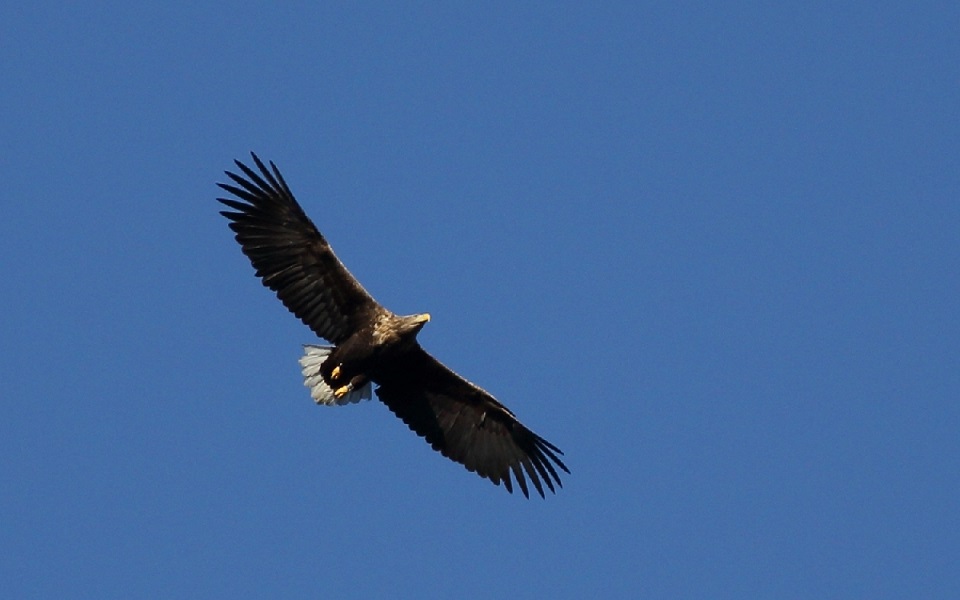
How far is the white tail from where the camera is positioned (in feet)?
59.6

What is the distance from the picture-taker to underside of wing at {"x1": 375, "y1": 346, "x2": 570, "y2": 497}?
1819 cm

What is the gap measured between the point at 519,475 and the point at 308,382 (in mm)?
2350

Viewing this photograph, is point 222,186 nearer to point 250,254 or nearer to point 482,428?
point 250,254

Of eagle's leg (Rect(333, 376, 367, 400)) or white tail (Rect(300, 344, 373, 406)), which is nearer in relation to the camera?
eagle's leg (Rect(333, 376, 367, 400))

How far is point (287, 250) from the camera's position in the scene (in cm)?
1753

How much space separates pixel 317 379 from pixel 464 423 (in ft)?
5.08

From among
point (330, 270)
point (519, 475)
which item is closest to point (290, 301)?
point (330, 270)

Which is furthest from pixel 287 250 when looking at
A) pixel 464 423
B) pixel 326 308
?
pixel 464 423

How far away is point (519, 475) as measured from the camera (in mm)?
18656

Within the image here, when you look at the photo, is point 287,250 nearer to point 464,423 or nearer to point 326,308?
point 326,308

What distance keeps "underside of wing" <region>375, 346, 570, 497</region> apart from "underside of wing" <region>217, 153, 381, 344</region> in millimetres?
940

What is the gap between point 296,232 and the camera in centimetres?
1753

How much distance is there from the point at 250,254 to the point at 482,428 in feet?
9.84

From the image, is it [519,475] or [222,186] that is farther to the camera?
[519,475]
